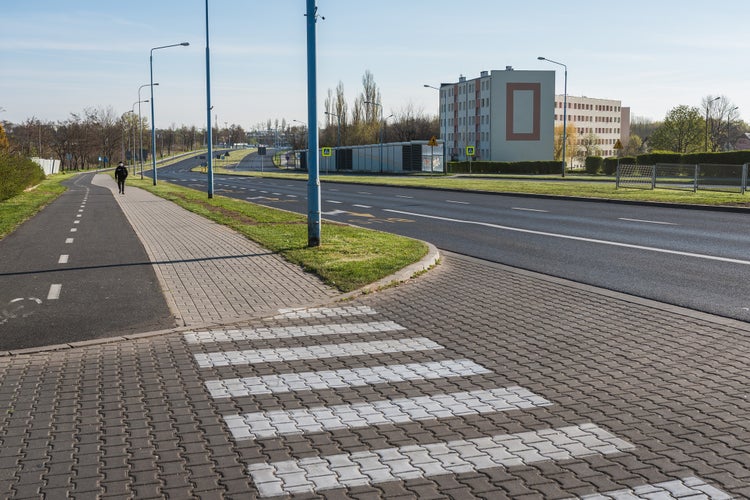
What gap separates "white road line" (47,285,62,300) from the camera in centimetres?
952

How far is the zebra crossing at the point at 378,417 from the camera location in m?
4.02

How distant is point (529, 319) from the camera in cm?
783

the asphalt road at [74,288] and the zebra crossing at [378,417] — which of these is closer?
the zebra crossing at [378,417]

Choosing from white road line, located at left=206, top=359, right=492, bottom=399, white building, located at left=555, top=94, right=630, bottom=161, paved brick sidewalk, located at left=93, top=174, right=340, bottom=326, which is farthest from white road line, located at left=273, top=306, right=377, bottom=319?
white building, located at left=555, top=94, right=630, bottom=161

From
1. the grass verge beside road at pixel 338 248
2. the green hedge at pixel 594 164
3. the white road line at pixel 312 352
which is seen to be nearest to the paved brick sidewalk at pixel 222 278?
the grass verge beside road at pixel 338 248

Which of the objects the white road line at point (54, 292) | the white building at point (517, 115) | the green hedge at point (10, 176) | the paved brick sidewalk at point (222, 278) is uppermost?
the white building at point (517, 115)

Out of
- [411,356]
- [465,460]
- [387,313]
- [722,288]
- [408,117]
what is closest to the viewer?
[465,460]

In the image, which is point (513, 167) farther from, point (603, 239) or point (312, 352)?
point (312, 352)

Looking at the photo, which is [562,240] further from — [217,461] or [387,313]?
[217,461]

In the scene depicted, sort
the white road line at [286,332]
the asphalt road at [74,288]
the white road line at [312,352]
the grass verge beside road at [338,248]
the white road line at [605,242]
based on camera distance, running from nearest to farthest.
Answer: the white road line at [312,352]
the white road line at [286,332]
the asphalt road at [74,288]
the grass verge beside road at [338,248]
the white road line at [605,242]

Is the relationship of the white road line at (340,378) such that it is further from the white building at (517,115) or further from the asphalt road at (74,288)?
the white building at (517,115)

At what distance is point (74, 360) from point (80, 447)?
2262 mm

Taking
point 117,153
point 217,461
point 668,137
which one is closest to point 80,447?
point 217,461

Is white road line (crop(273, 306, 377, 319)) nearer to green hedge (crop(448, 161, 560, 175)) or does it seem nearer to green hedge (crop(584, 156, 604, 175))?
green hedge (crop(584, 156, 604, 175))
